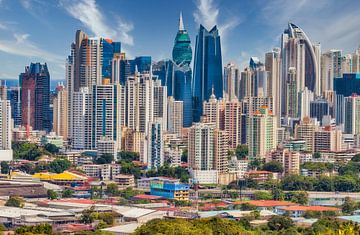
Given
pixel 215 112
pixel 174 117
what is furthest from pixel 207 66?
pixel 215 112

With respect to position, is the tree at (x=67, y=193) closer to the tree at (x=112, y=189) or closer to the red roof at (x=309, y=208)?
the tree at (x=112, y=189)

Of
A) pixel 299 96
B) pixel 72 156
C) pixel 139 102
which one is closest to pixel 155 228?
pixel 72 156

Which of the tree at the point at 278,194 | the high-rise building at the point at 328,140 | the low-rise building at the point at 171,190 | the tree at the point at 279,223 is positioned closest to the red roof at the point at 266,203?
the tree at the point at 278,194

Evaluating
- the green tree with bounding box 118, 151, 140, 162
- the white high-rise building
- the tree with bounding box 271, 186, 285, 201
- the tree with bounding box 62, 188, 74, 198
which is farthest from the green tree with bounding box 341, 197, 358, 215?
the white high-rise building

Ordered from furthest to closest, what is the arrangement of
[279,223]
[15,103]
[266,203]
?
[15,103]
[266,203]
[279,223]

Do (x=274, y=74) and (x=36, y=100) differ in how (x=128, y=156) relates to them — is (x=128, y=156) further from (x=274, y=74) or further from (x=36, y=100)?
(x=274, y=74)

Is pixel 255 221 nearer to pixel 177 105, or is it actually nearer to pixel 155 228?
pixel 155 228
